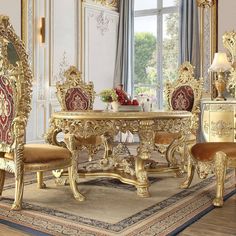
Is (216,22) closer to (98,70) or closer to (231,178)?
(98,70)

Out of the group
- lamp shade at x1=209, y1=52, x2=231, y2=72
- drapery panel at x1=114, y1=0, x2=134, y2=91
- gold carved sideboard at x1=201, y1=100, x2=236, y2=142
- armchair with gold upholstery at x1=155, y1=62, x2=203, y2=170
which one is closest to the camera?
armchair with gold upholstery at x1=155, y1=62, x2=203, y2=170

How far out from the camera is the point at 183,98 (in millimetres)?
4117

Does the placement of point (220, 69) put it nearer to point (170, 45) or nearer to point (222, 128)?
point (222, 128)

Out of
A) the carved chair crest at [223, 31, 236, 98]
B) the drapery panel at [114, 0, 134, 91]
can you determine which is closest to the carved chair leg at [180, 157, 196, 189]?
the carved chair crest at [223, 31, 236, 98]

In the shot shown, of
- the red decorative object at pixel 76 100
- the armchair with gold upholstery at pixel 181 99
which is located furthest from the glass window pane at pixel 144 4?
the red decorative object at pixel 76 100

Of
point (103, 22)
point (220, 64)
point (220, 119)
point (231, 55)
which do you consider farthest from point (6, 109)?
point (103, 22)

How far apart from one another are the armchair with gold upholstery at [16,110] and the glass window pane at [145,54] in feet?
14.5

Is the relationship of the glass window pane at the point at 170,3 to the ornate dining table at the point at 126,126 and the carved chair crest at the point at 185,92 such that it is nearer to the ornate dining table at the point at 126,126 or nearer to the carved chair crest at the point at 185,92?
the carved chair crest at the point at 185,92

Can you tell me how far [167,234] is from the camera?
2234 mm

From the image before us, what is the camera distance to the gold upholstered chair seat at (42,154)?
8.79 ft

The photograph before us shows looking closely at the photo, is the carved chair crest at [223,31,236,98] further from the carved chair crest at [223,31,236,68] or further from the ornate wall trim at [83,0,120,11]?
the ornate wall trim at [83,0,120,11]

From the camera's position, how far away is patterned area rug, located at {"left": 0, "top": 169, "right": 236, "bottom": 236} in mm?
2338

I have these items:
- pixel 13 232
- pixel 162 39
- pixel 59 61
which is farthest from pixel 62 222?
pixel 162 39

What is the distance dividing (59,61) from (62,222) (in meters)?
3.87
